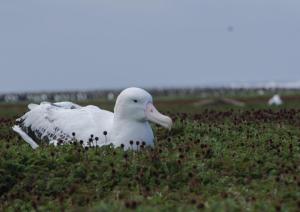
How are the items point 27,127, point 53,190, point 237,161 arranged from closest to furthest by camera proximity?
point 53,190 → point 237,161 → point 27,127

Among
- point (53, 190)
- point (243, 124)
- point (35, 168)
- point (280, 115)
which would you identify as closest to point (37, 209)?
point (53, 190)

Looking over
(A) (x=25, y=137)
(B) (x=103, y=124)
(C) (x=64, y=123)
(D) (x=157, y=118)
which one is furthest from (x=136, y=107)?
(A) (x=25, y=137)

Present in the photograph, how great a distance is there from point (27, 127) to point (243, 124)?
3.96m

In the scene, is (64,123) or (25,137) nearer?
(64,123)

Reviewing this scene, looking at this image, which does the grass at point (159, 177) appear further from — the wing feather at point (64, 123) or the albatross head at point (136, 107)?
the wing feather at point (64, 123)

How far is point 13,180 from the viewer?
9961 millimetres

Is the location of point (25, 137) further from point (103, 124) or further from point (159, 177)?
point (159, 177)

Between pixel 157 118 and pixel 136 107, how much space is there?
15.7 inches

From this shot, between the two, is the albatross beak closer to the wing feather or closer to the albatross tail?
the wing feather

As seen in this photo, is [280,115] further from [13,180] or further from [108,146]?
[13,180]

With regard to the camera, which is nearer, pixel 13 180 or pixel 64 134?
pixel 13 180

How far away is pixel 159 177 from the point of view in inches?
377

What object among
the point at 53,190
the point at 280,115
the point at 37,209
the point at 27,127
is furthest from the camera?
the point at 280,115

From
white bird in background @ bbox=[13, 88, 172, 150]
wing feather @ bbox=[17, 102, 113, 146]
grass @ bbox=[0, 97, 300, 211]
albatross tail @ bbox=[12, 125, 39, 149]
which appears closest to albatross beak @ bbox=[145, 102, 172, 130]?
white bird in background @ bbox=[13, 88, 172, 150]
